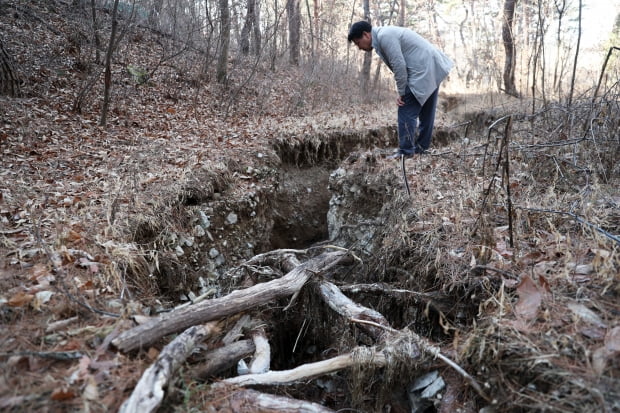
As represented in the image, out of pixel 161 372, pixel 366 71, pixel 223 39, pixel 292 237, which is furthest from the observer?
pixel 366 71

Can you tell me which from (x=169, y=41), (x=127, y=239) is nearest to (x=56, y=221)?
(x=127, y=239)

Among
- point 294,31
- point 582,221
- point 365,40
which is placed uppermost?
point 294,31

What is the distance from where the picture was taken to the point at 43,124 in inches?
199

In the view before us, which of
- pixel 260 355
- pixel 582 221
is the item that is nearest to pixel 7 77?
pixel 260 355

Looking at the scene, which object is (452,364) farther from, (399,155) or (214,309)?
(399,155)

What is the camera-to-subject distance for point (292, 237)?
5.50 metres

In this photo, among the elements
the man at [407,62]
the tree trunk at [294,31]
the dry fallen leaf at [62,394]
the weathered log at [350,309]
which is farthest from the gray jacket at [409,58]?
the tree trunk at [294,31]

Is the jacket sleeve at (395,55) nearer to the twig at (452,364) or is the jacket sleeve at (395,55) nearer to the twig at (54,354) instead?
the twig at (452,364)

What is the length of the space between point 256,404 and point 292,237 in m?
3.58

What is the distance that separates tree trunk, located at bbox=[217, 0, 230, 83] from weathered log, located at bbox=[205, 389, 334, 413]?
7490mm

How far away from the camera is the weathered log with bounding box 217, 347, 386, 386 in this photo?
2148mm

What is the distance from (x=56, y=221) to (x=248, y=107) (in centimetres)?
563

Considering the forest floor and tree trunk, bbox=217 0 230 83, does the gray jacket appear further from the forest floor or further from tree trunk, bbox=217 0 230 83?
tree trunk, bbox=217 0 230 83

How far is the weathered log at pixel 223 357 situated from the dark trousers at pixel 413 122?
11.7 ft
